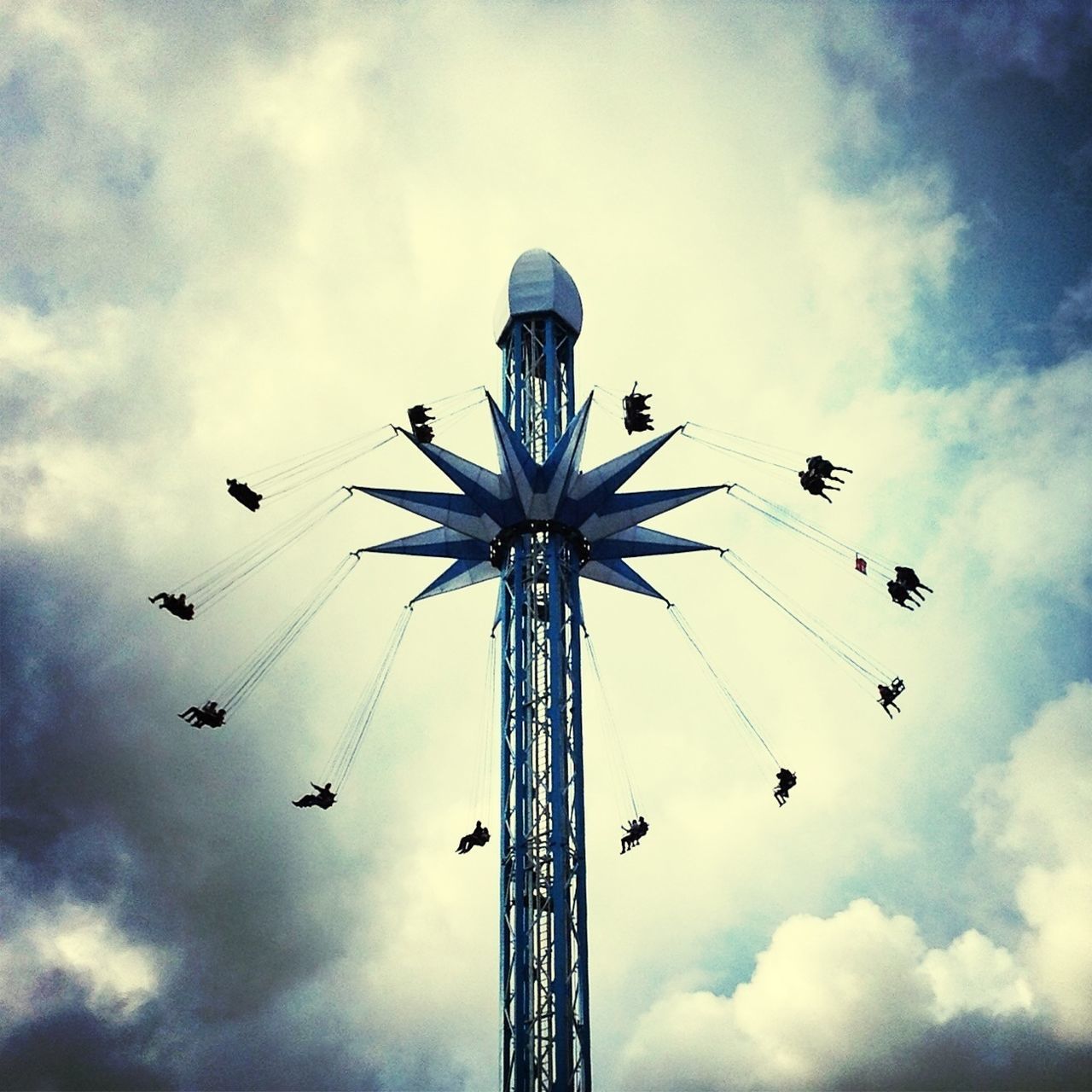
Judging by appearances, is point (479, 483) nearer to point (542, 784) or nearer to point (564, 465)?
point (564, 465)

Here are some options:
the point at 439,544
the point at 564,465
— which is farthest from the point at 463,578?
the point at 564,465

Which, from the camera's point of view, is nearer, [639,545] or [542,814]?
[542,814]

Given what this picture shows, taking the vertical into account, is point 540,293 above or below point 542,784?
above

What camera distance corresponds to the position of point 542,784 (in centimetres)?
4594

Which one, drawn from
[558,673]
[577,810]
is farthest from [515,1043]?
[558,673]

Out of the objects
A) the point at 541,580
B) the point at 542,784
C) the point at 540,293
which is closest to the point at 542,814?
the point at 542,784

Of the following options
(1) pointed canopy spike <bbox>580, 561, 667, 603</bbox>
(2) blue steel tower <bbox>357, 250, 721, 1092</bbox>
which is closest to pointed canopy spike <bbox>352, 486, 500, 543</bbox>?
(2) blue steel tower <bbox>357, 250, 721, 1092</bbox>

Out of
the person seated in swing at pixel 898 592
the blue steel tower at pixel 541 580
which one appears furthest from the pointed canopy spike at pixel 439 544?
the person seated in swing at pixel 898 592

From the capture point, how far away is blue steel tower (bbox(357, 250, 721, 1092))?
43.2 meters

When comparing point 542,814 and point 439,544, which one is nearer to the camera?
point 542,814

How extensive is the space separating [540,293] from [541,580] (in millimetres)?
12667

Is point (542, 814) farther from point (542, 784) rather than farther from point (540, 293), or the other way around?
point (540, 293)

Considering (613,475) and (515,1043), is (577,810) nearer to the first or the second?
(515,1043)

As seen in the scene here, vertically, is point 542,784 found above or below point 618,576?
below
